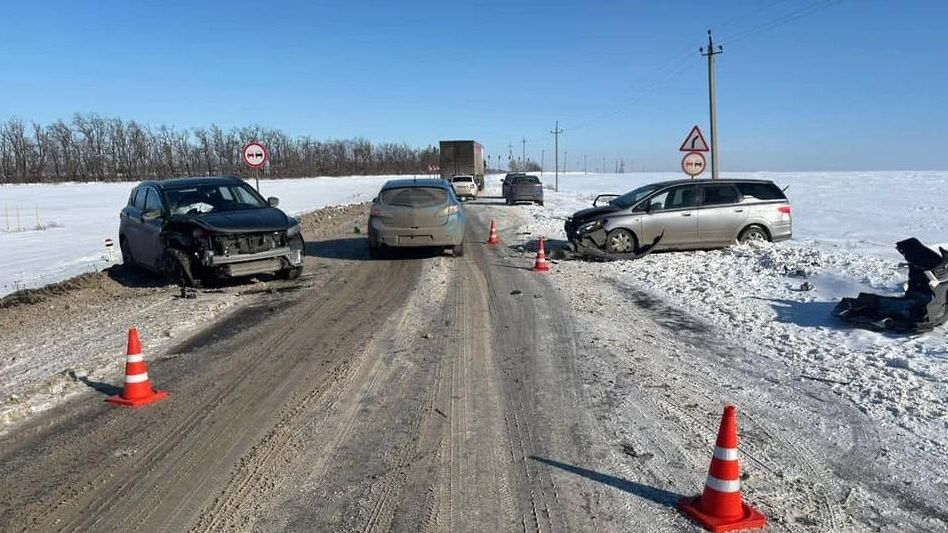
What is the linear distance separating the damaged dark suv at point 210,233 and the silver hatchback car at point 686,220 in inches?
250

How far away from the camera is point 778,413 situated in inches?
188

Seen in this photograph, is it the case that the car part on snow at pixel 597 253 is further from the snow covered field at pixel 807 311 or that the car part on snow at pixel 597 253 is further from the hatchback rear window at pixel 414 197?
the hatchback rear window at pixel 414 197

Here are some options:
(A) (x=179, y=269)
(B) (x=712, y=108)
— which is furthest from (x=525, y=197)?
(A) (x=179, y=269)

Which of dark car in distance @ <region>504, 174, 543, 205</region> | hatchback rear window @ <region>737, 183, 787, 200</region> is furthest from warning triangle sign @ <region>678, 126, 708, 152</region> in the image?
dark car in distance @ <region>504, 174, 543, 205</region>

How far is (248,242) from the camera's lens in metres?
9.95

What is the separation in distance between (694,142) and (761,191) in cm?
304

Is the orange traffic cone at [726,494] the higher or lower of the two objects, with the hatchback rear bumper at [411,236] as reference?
lower

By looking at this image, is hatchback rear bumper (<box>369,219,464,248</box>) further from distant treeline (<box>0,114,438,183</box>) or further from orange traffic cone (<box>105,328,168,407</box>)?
distant treeline (<box>0,114,438,183</box>)

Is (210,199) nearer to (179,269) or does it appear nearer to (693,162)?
(179,269)

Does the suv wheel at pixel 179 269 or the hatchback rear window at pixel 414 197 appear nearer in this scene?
the suv wheel at pixel 179 269

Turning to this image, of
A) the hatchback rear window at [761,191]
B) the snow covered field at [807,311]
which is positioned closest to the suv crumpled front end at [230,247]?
the snow covered field at [807,311]

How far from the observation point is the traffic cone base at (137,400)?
200 inches

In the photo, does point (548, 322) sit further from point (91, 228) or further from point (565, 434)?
point (91, 228)

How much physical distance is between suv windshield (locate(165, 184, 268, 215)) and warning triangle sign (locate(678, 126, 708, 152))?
425 inches
